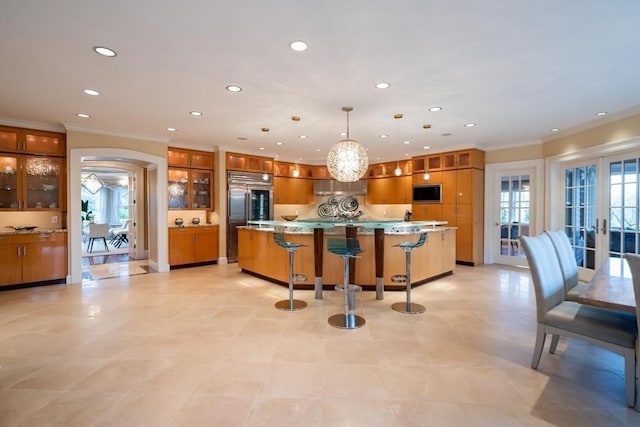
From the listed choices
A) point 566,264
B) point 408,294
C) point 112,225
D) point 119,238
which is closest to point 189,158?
point 408,294

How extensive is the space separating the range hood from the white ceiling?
3.75 m

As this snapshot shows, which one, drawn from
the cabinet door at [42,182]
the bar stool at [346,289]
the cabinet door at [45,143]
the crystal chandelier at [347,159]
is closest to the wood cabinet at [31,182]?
the cabinet door at [42,182]

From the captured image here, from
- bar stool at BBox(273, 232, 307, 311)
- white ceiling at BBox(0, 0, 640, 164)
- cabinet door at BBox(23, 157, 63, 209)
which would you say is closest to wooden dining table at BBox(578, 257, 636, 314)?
white ceiling at BBox(0, 0, 640, 164)

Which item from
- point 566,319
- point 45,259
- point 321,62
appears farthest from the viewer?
point 45,259

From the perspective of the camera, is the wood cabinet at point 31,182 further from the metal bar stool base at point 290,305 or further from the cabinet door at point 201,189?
the metal bar stool base at point 290,305

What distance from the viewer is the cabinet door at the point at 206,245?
6398mm

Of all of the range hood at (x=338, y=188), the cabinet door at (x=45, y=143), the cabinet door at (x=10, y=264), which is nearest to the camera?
the cabinet door at (x=10, y=264)

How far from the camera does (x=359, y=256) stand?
436 centimetres

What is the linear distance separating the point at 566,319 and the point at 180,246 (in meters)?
6.18

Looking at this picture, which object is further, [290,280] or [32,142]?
[32,142]

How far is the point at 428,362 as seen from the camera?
2500 mm

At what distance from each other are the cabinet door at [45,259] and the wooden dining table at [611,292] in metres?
6.69

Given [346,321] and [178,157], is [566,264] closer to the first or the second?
[346,321]

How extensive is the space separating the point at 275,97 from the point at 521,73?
8.78 ft
